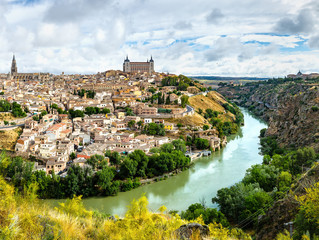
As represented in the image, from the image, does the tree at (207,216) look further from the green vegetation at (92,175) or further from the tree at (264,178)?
the green vegetation at (92,175)

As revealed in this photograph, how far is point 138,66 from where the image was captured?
165 ft

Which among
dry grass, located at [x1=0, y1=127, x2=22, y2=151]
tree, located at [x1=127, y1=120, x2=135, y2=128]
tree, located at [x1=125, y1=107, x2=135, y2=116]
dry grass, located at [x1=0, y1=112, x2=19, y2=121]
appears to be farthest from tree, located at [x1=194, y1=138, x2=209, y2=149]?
dry grass, located at [x1=0, y1=112, x2=19, y2=121]

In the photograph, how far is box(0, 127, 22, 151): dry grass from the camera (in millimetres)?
15712

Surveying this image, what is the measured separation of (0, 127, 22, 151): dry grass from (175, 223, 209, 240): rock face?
47.4 ft

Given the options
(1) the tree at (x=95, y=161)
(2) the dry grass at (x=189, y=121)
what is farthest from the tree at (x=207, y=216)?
(2) the dry grass at (x=189, y=121)

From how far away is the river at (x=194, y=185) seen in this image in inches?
421

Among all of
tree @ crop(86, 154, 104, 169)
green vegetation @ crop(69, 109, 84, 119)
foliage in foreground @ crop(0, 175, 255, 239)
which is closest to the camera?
foliage in foreground @ crop(0, 175, 255, 239)

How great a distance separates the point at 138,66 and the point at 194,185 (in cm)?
4010

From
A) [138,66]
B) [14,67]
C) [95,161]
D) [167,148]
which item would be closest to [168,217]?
[95,161]

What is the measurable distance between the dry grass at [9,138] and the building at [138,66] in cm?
3431

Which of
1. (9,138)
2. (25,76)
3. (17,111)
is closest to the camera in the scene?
(9,138)

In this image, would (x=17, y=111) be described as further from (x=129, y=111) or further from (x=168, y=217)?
(x=168, y=217)

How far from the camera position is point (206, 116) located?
90.5ft

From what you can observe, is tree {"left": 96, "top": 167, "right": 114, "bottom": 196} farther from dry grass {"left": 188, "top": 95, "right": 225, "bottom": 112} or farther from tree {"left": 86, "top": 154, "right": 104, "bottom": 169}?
dry grass {"left": 188, "top": 95, "right": 225, "bottom": 112}
